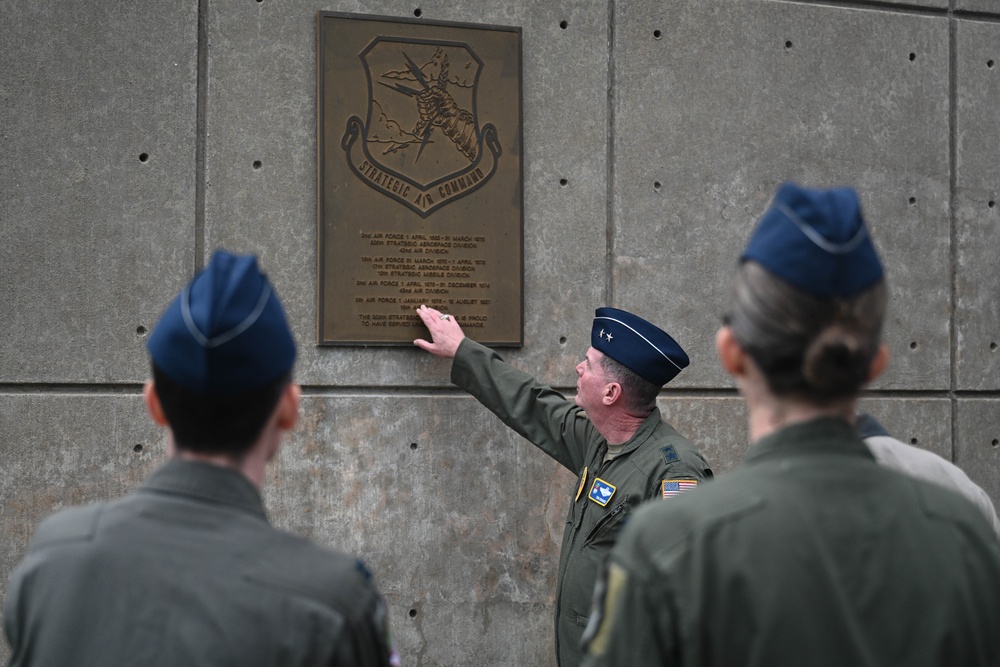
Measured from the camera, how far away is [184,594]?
4.29ft

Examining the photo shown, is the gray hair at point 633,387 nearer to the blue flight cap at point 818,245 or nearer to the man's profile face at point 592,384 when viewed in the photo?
the man's profile face at point 592,384

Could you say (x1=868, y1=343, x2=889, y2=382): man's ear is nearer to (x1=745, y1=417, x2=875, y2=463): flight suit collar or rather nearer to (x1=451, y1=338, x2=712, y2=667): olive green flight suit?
(x1=745, y1=417, x2=875, y2=463): flight suit collar

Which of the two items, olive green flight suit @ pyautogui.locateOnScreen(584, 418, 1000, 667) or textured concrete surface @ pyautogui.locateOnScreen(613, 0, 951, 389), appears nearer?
olive green flight suit @ pyautogui.locateOnScreen(584, 418, 1000, 667)

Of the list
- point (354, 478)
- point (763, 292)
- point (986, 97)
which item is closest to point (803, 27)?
point (986, 97)

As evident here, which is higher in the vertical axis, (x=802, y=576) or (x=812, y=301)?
(x=812, y=301)

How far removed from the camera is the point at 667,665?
4.31ft

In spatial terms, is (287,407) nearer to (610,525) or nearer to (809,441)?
(809,441)

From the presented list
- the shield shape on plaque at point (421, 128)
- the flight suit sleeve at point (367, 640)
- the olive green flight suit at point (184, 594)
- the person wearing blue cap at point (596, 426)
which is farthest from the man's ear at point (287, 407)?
the shield shape on plaque at point (421, 128)

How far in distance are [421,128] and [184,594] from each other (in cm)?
284

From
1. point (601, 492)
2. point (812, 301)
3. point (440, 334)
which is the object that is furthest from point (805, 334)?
point (440, 334)

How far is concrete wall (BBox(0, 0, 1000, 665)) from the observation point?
3.62m

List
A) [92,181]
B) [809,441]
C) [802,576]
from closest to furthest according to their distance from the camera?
[802,576]
[809,441]
[92,181]

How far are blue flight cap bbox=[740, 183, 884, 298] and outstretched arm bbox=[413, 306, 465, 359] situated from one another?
2.44 meters

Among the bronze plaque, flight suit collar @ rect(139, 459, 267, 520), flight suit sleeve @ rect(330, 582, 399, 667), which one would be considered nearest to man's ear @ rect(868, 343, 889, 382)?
flight suit sleeve @ rect(330, 582, 399, 667)
